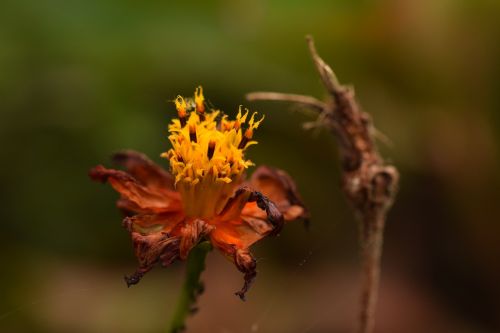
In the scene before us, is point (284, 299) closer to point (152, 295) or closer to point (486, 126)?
point (152, 295)

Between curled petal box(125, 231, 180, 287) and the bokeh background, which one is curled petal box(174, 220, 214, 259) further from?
the bokeh background

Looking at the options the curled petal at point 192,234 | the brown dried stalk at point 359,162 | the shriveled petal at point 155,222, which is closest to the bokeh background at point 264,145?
the brown dried stalk at point 359,162

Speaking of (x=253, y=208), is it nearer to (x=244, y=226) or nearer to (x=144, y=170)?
(x=244, y=226)

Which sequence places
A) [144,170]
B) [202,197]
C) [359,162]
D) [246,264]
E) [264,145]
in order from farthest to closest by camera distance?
1. [264,145]
2. [359,162]
3. [144,170]
4. [202,197]
5. [246,264]

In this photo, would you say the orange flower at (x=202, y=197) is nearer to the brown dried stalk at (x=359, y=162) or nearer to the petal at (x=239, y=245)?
the petal at (x=239, y=245)

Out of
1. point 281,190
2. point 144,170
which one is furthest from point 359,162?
point 144,170

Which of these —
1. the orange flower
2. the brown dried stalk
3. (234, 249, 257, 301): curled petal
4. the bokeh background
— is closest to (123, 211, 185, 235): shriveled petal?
the orange flower

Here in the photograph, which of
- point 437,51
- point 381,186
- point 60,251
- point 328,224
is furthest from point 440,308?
point 381,186
